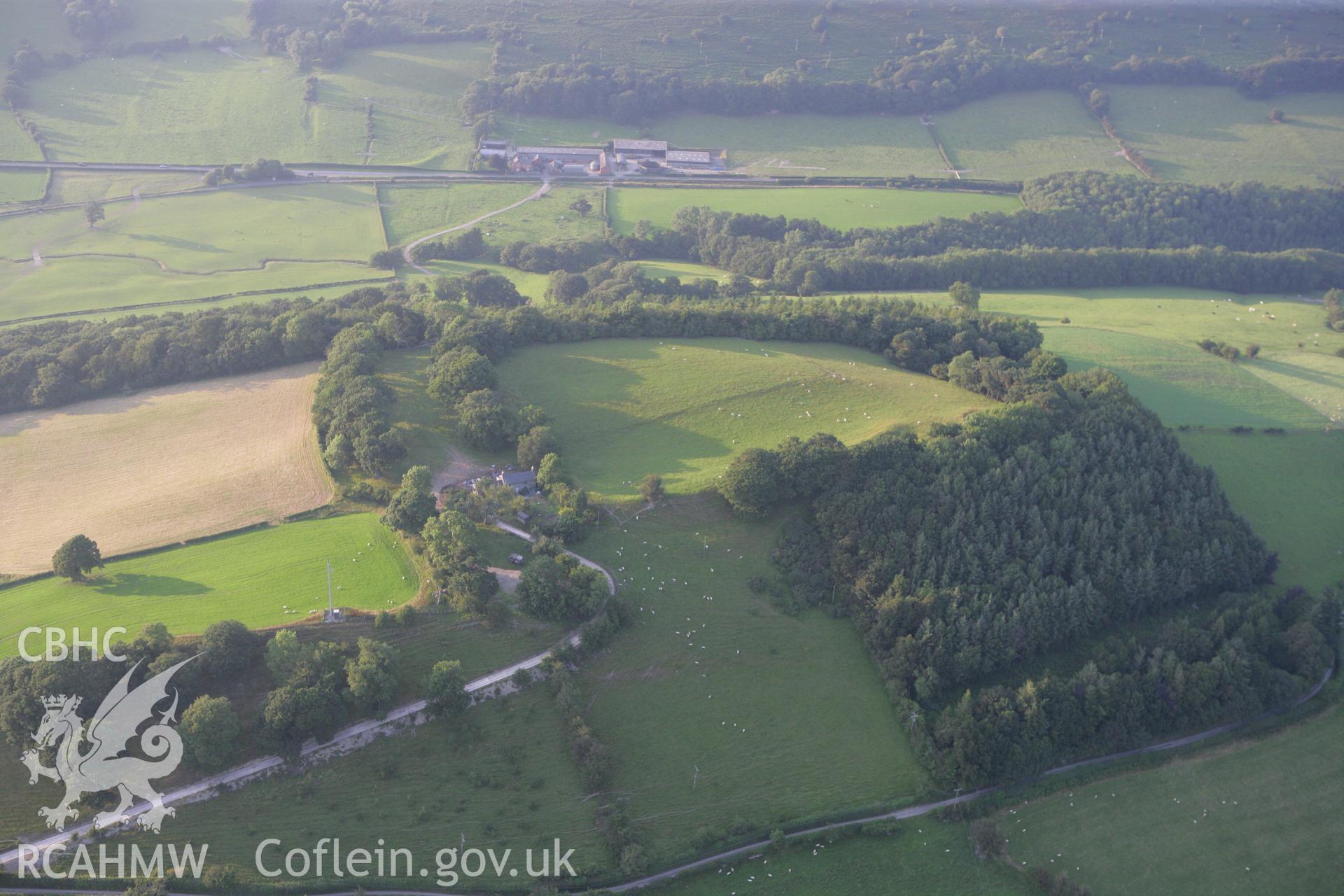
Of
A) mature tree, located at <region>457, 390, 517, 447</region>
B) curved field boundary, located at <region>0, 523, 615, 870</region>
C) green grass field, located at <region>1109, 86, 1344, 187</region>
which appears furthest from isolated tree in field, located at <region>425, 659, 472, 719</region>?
green grass field, located at <region>1109, 86, 1344, 187</region>

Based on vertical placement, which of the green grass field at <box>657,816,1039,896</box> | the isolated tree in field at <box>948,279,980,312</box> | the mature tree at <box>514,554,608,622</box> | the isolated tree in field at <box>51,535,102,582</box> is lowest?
the green grass field at <box>657,816,1039,896</box>

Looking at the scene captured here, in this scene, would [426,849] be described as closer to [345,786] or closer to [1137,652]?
[345,786]

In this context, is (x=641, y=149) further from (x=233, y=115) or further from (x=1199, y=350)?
(x=1199, y=350)

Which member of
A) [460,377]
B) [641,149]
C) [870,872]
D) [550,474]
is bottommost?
[870,872]

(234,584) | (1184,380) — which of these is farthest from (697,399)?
(1184,380)

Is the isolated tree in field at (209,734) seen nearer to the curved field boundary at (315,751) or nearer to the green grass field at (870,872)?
the curved field boundary at (315,751)

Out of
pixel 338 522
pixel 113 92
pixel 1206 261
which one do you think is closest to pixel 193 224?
pixel 113 92

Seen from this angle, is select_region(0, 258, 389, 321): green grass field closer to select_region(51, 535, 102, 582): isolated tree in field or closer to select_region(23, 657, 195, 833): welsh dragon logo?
select_region(51, 535, 102, 582): isolated tree in field
